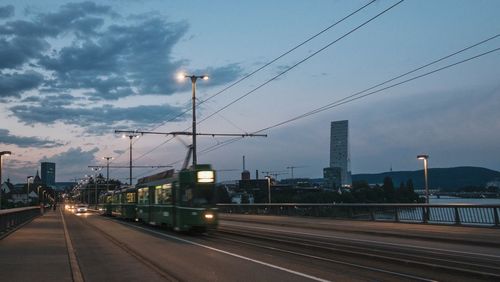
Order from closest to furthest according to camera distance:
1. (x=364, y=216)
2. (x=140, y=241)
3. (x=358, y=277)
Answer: (x=358, y=277) < (x=140, y=241) < (x=364, y=216)

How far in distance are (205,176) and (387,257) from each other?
14.1 meters

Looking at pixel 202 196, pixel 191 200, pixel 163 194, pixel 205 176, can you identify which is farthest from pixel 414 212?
pixel 163 194

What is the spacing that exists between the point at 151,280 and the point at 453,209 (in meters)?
20.1

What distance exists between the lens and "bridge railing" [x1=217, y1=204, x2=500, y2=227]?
26734 millimetres

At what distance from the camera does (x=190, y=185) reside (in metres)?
28.4

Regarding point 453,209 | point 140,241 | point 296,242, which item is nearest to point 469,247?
point 296,242

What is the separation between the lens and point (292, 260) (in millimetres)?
15867

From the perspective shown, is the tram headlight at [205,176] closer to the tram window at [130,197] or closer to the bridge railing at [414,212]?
the bridge railing at [414,212]

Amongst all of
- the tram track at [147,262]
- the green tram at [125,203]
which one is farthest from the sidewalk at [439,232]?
the green tram at [125,203]

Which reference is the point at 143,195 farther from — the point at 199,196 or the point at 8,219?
the point at 199,196

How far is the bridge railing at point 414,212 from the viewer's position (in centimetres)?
2673

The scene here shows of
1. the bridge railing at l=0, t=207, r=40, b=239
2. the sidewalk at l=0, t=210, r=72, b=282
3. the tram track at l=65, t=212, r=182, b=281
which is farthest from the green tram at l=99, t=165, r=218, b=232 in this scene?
the bridge railing at l=0, t=207, r=40, b=239

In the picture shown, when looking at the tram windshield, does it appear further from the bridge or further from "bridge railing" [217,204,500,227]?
the bridge

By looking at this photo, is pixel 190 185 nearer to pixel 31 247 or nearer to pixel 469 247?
pixel 31 247
